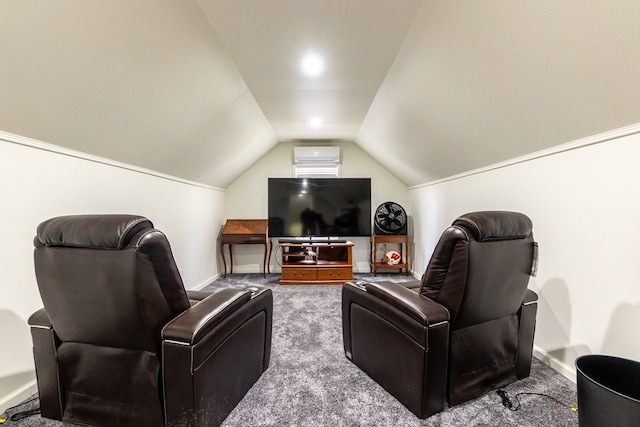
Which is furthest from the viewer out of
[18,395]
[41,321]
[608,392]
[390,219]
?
[390,219]

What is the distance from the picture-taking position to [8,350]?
4.87 feet

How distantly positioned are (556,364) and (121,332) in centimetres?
262

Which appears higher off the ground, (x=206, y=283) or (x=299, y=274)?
(x=299, y=274)

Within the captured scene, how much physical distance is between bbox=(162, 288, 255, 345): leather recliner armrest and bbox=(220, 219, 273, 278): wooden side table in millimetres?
2790

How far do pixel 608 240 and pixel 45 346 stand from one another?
121 inches

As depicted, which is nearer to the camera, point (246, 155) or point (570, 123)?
point (570, 123)

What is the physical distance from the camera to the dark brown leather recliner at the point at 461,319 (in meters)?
1.29

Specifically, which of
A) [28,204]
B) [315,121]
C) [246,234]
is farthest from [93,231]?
[246,234]

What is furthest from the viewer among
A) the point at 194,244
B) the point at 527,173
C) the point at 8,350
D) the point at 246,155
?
the point at 246,155

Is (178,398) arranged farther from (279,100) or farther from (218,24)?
(279,100)

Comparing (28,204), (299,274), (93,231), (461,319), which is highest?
(28,204)

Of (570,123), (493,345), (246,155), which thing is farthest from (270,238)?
(570,123)

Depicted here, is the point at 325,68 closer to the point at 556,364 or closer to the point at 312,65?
the point at 312,65

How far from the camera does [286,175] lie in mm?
4797
